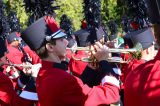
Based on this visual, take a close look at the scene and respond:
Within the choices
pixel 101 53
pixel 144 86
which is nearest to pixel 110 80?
pixel 101 53

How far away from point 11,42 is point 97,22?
2.35 m

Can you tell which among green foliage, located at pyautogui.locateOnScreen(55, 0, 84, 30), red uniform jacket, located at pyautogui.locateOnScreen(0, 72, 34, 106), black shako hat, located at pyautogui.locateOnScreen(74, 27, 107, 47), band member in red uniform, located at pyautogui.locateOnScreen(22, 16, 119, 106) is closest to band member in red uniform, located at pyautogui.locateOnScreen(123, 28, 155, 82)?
band member in red uniform, located at pyautogui.locateOnScreen(22, 16, 119, 106)

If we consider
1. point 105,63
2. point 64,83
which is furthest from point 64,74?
point 105,63

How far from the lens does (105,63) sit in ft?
11.7

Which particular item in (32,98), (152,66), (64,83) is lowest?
(32,98)

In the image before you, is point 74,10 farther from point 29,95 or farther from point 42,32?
point 42,32

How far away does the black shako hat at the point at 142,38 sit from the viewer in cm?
456

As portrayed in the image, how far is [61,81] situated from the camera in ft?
11.3

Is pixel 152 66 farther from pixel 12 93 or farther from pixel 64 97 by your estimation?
pixel 12 93

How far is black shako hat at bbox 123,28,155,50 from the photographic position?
456 centimetres

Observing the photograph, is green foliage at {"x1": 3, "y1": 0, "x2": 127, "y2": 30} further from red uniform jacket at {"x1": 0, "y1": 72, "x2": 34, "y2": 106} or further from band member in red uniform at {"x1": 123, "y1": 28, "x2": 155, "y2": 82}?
red uniform jacket at {"x1": 0, "y1": 72, "x2": 34, "y2": 106}

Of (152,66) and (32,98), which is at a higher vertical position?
(152,66)

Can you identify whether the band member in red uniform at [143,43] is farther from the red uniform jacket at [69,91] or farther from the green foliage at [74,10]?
the green foliage at [74,10]

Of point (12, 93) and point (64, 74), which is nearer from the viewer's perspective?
point (64, 74)
